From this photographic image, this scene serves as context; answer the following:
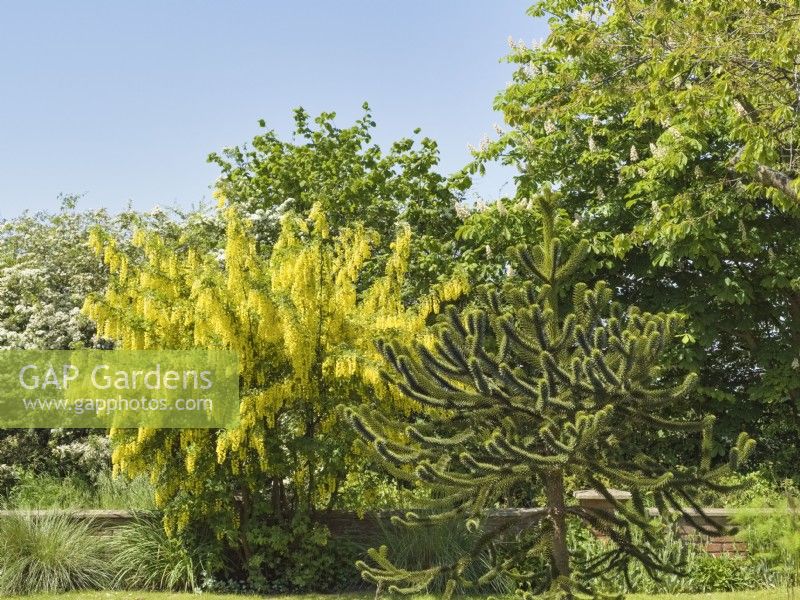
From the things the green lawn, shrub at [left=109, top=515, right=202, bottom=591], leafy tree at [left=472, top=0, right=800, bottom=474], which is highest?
leafy tree at [left=472, top=0, right=800, bottom=474]

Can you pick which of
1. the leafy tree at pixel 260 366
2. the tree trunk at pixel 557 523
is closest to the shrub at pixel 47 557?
the leafy tree at pixel 260 366

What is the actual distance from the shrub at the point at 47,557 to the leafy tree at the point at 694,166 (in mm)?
7624

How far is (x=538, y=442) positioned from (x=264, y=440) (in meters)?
4.15

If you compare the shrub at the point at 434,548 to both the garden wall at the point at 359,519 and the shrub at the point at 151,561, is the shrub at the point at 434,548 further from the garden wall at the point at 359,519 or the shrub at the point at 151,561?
the shrub at the point at 151,561

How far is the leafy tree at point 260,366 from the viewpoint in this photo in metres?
9.83

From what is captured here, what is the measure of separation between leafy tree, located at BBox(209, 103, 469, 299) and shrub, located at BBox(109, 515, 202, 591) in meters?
5.99

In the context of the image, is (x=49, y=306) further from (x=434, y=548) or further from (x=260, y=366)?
(x=434, y=548)

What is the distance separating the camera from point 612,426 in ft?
22.0

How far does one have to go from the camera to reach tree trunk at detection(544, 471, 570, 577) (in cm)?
667

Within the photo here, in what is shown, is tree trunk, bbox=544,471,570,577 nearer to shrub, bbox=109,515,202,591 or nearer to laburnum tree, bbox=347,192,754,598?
laburnum tree, bbox=347,192,754,598

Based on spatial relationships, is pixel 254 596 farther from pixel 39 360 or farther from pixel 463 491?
pixel 39 360

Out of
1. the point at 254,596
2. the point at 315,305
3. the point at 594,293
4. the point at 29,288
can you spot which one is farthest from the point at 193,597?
the point at 29,288

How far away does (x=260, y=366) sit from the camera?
1012 cm

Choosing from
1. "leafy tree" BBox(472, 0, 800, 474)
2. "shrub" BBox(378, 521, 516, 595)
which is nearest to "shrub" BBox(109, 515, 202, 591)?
"shrub" BBox(378, 521, 516, 595)
